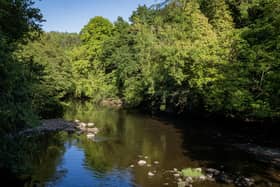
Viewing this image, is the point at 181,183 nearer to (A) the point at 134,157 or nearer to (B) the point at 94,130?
(A) the point at 134,157

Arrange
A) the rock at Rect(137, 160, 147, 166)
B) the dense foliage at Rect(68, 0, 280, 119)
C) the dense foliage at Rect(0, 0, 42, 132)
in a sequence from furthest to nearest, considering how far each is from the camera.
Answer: the dense foliage at Rect(68, 0, 280, 119) < the rock at Rect(137, 160, 147, 166) < the dense foliage at Rect(0, 0, 42, 132)

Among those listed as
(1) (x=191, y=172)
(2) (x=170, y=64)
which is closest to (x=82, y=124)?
(2) (x=170, y=64)

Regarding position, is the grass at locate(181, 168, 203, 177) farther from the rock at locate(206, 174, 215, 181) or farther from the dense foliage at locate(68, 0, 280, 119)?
the dense foliage at locate(68, 0, 280, 119)

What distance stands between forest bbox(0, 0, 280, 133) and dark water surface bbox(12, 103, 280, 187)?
10.7 feet

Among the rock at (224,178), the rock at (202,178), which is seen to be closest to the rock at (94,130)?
the rock at (202,178)

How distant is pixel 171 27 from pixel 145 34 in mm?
6226

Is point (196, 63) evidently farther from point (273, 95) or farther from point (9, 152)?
point (9, 152)

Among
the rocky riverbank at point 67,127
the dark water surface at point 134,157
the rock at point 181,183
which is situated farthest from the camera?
the rocky riverbank at point 67,127

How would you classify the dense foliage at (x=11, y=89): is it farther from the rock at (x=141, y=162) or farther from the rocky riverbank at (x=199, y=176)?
the rock at (x=141, y=162)

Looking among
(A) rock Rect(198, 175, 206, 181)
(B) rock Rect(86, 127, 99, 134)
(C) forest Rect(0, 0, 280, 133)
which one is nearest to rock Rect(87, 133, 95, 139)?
(B) rock Rect(86, 127, 99, 134)

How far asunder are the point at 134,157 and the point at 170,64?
12.9 metres

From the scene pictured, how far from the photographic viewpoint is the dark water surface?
15.2m

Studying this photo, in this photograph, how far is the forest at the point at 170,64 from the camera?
12.2m

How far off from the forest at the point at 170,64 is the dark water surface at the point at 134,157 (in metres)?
3.27
